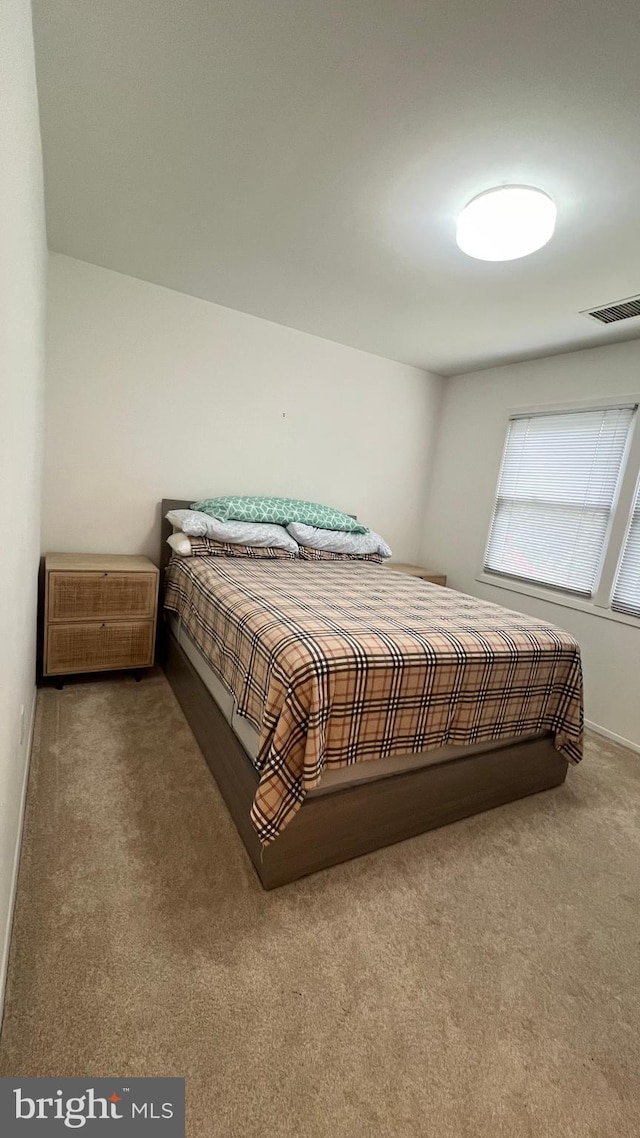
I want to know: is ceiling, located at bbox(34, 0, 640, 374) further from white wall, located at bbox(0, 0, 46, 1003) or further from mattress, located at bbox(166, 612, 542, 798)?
mattress, located at bbox(166, 612, 542, 798)

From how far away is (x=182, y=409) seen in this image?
2951mm

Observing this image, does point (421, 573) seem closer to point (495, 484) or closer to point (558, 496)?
point (495, 484)

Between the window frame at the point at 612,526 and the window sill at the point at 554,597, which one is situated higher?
the window frame at the point at 612,526

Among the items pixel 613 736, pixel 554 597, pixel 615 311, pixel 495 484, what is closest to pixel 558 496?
pixel 495 484

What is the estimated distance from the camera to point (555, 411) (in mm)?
3076

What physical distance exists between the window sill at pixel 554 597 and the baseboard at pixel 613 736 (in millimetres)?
669

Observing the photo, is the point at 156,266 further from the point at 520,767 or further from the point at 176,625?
the point at 520,767

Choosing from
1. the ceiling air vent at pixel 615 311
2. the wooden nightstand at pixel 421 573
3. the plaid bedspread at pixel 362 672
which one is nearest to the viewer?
the plaid bedspread at pixel 362 672

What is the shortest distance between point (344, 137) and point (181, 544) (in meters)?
1.91

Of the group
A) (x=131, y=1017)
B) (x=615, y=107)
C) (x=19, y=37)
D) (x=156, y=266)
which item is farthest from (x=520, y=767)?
(x=156, y=266)

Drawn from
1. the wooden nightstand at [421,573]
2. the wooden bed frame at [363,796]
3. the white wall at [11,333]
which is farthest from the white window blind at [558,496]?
the white wall at [11,333]

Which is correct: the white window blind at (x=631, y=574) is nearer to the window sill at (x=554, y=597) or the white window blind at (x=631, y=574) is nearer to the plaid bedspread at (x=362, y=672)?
the window sill at (x=554, y=597)

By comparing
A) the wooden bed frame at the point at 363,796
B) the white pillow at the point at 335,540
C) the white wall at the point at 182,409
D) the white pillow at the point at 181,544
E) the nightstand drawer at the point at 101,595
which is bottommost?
the wooden bed frame at the point at 363,796

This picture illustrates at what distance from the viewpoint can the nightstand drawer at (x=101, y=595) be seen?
2.34 metres
